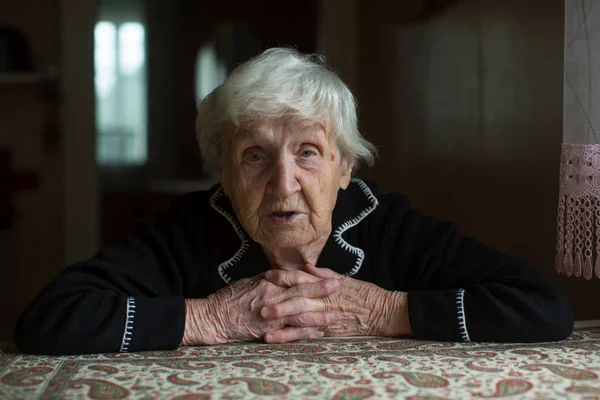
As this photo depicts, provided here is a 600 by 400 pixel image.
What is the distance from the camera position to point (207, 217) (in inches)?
73.8

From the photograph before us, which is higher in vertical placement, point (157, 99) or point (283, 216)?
point (157, 99)

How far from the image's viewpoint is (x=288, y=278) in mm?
1651

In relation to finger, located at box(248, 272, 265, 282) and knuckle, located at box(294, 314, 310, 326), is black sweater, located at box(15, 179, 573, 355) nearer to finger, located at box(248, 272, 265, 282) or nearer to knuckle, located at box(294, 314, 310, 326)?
finger, located at box(248, 272, 265, 282)

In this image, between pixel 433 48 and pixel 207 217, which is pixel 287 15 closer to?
pixel 433 48

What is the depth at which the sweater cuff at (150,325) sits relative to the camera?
59.8 inches

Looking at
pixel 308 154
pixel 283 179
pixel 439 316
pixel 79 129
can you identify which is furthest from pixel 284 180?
pixel 79 129

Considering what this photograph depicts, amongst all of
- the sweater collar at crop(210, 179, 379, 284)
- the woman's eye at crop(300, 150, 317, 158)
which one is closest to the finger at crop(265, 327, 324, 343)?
the sweater collar at crop(210, 179, 379, 284)

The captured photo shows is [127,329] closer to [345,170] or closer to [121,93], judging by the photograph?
[345,170]

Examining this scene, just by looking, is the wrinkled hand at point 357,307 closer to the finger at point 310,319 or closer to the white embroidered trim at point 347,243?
the finger at point 310,319

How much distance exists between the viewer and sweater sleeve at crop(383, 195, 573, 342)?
158 centimetres

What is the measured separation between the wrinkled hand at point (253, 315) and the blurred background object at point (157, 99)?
1496 mm

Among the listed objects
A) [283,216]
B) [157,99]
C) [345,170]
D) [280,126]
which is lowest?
[283,216]

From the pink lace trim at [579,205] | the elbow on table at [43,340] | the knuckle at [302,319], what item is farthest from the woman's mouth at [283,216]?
the pink lace trim at [579,205]

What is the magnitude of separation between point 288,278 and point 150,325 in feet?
1.05
